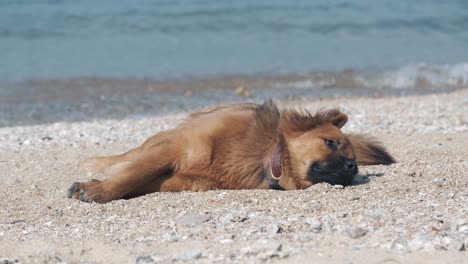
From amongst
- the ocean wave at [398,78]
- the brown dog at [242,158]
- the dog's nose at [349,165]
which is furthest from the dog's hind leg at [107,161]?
the ocean wave at [398,78]

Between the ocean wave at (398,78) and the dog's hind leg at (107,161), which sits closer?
the dog's hind leg at (107,161)

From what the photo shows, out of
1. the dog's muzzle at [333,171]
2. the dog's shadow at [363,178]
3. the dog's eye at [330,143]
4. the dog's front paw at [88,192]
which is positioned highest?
the dog's eye at [330,143]

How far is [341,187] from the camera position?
594cm

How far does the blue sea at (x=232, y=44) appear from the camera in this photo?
1551 cm

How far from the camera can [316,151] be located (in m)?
5.89

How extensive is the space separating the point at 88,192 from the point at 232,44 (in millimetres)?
12848

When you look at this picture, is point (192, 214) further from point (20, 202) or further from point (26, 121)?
point (26, 121)

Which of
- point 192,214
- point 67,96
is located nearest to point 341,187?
point 192,214

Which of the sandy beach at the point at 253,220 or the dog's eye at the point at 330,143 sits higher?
the dog's eye at the point at 330,143

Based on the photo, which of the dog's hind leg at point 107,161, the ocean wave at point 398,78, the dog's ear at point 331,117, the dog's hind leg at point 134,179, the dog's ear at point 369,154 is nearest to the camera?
the dog's hind leg at point 134,179

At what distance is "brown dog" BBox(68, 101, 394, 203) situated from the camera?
5949 millimetres

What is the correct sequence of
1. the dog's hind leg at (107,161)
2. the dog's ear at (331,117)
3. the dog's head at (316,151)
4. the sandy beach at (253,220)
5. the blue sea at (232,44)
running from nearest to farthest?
the sandy beach at (253,220)
the dog's head at (316,151)
the dog's ear at (331,117)
the dog's hind leg at (107,161)
the blue sea at (232,44)

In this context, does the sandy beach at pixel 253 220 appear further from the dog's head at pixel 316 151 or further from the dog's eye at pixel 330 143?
the dog's eye at pixel 330 143

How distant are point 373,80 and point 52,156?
8.50 meters
